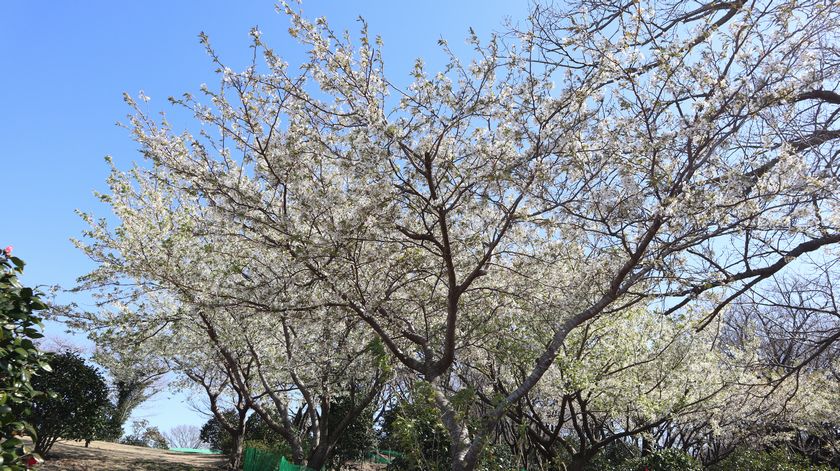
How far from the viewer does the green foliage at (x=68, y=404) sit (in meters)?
10.9

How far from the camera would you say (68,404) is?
36.4 ft

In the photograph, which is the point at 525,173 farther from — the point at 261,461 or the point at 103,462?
the point at 103,462

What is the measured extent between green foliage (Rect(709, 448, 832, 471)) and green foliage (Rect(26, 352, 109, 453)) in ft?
45.9

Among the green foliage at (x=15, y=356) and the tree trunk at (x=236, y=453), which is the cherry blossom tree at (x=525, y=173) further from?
the tree trunk at (x=236, y=453)

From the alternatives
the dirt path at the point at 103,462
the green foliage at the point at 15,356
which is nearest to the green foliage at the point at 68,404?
the dirt path at the point at 103,462

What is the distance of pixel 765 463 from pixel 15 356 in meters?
13.4

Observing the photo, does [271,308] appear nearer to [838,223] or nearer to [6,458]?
[6,458]

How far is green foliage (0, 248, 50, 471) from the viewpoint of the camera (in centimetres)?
295

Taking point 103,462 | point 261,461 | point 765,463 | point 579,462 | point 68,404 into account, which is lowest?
point 103,462

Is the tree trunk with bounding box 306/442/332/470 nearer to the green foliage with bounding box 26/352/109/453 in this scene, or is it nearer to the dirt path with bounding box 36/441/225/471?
the dirt path with bounding box 36/441/225/471

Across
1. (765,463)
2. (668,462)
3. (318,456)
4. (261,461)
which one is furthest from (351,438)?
(765,463)

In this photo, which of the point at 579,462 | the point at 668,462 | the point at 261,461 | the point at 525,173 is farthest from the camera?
the point at 261,461

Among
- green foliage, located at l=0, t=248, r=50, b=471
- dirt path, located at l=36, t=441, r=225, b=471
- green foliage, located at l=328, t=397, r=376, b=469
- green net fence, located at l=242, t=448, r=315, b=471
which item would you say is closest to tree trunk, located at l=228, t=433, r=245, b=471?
dirt path, located at l=36, t=441, r=225, b=471

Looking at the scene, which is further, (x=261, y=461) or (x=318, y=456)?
(x=261, y=461)
